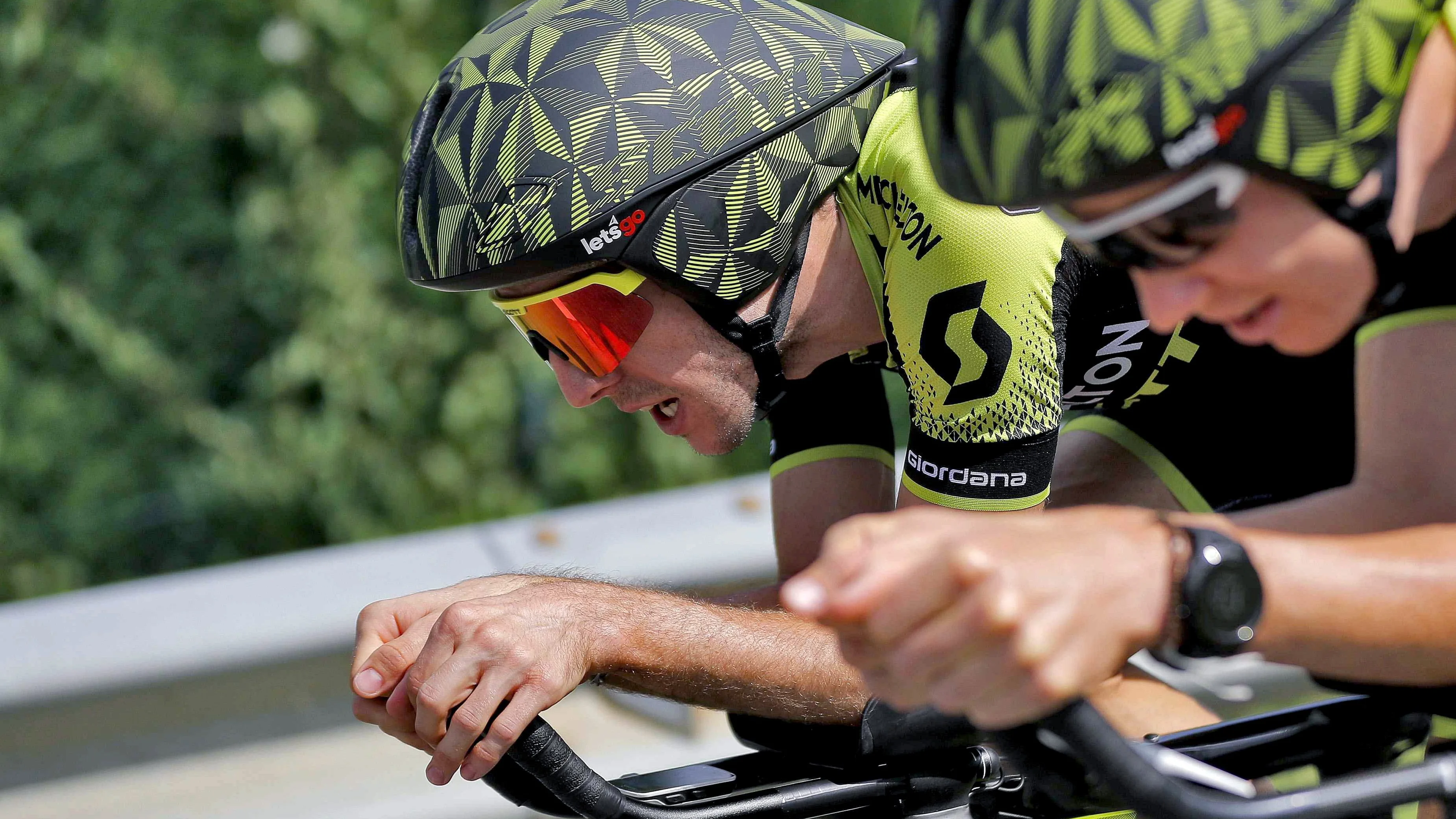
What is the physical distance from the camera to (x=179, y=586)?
372 cm

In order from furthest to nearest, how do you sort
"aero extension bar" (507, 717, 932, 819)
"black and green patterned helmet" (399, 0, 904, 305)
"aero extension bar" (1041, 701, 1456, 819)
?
"black and green patterned helmet" (399, 0, 904, 305)
"aero extension bar" (507, 717, 932, 819)
"aero extension bar" (1041, 701, 1456, 819)

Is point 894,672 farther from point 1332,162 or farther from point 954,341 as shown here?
point 954,341

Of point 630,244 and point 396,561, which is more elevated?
point 630,244

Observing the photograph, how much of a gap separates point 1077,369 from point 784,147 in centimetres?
63

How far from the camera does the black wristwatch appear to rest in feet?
3.58

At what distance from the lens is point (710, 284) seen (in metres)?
2.21

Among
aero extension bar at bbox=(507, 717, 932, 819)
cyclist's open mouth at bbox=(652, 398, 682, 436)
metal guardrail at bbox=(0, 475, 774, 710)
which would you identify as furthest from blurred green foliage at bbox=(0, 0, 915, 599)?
aero extension bar at bbox=(507, 717, 932, 819)

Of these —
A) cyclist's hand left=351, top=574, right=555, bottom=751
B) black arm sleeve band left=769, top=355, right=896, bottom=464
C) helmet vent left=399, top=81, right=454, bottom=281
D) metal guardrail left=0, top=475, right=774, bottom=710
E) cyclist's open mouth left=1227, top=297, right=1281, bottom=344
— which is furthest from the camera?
metal guardrail left=0, top=475, right=774, bottom=710

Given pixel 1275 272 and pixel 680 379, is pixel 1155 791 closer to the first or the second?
pixel 1275 272

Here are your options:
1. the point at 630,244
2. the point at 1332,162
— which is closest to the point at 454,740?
the point at 630,244

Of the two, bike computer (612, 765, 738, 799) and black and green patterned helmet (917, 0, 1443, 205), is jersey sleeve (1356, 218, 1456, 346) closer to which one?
black and green patterned helmet (917, 0, 1443, 205)

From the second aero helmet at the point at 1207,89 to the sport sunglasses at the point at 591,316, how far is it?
40.6 inches

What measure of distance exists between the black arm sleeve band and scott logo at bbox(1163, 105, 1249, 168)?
5.08 feet

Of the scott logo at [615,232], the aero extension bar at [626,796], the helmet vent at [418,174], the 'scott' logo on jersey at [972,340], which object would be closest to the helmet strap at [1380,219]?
the 'scott' logo on jersey at [972,340]
